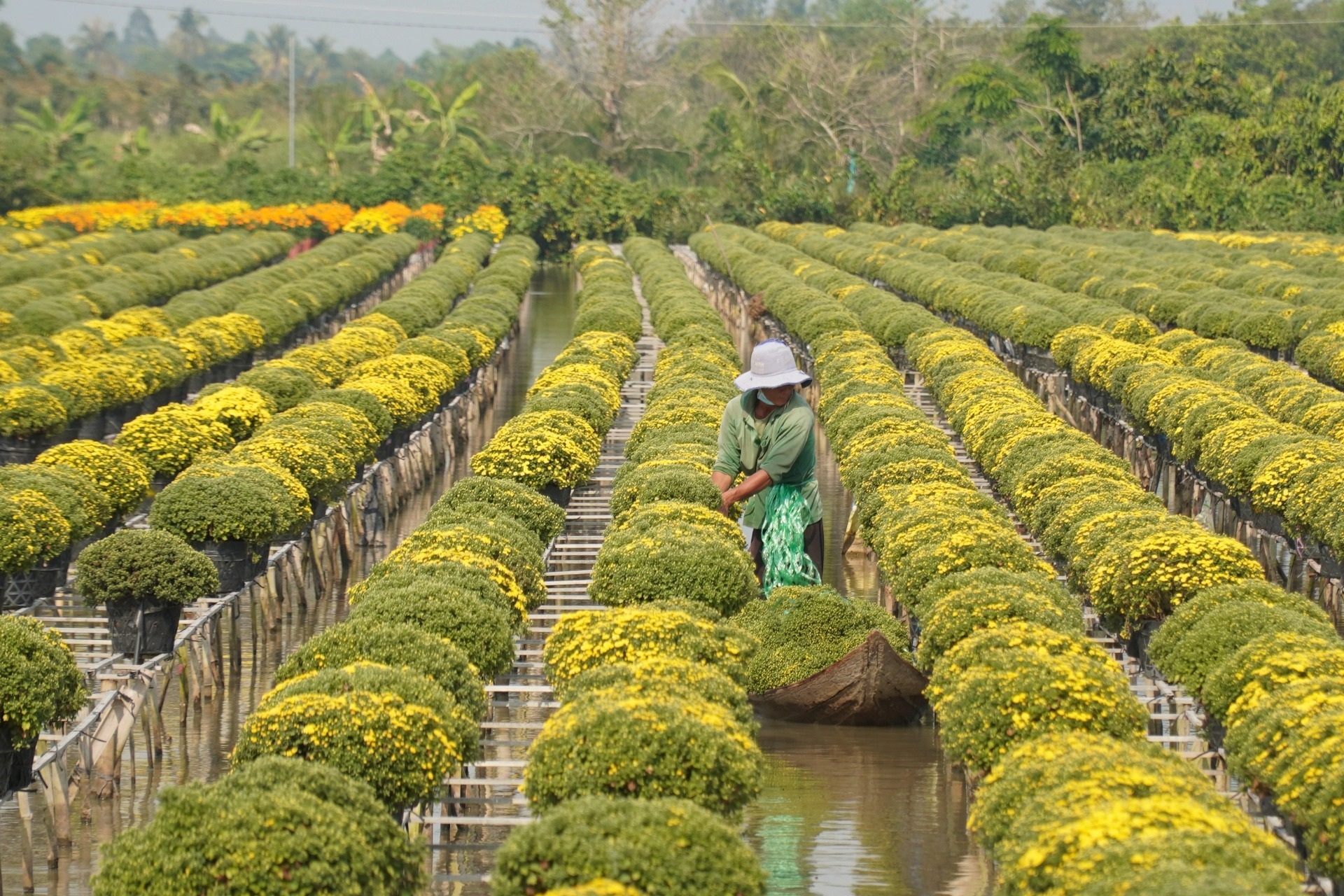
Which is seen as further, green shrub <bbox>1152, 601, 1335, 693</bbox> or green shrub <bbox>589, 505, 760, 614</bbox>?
green shrub <bbox>589, 505, 760, 614</bbox>

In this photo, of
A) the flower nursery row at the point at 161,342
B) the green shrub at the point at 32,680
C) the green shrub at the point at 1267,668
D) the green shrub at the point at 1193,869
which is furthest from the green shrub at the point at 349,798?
the flower nursery row at the point at 161,342

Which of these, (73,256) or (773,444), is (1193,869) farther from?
(73,256)

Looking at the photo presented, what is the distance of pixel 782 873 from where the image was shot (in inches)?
413

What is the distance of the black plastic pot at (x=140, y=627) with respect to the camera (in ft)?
45.0

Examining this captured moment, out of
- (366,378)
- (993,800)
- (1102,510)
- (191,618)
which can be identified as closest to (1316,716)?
(993,800)

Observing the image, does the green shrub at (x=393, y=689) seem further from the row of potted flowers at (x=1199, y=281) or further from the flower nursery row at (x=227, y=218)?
the flower nursery row at (x=227, y=218)

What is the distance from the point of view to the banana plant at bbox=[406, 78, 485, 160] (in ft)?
247

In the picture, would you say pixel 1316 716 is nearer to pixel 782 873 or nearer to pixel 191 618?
pixel 782 873

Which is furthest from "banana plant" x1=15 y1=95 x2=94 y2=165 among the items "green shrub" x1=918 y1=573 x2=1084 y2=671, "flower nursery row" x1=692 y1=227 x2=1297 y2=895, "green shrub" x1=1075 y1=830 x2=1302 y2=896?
"green shrub" x1=1075 y1=830 x2=1302 y2=896

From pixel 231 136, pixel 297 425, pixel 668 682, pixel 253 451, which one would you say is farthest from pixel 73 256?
pixel 668 682

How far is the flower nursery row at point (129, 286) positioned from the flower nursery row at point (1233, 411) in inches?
562

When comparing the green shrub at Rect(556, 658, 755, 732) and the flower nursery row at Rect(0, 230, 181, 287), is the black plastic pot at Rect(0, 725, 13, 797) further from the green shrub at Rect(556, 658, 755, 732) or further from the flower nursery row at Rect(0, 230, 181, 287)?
the flower nursery row at Rect(0, 230, 181, 287)

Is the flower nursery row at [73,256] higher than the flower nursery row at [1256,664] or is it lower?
higher

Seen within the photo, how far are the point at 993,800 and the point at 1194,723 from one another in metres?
3.95
